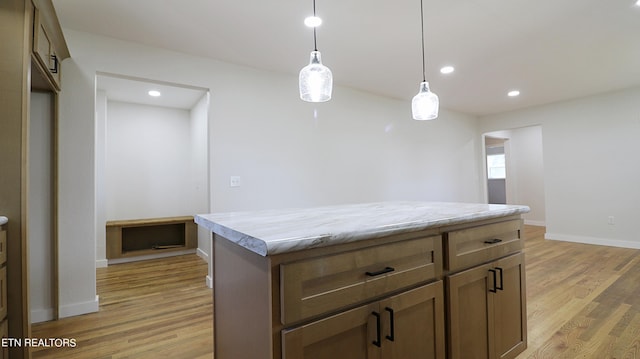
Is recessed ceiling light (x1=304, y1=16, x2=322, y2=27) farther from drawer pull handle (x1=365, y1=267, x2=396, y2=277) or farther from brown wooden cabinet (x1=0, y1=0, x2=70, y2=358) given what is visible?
drawer pull handle (x1=365, y1=267, x2=396, y2=277)

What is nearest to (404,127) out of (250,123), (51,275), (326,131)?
(326,131)

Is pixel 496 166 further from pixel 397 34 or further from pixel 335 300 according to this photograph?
pixel 335 300

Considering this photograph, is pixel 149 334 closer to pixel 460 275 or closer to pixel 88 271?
pixel 88 271

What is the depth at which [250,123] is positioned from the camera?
3.48m

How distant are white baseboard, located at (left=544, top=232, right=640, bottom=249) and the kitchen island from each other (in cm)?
470

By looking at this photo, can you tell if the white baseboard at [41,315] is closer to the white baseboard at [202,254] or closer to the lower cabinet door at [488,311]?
the white baseboard at [202,254]

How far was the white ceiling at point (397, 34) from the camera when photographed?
7.76 ft

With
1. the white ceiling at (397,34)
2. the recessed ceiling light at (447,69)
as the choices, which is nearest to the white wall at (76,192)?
the white ceiling at (397,34)

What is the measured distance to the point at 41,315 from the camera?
8.05 ft

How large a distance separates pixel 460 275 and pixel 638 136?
533cm

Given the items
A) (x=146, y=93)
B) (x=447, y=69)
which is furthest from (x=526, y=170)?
(x=146, y=93)

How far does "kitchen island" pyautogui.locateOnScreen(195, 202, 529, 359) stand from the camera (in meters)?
0.91

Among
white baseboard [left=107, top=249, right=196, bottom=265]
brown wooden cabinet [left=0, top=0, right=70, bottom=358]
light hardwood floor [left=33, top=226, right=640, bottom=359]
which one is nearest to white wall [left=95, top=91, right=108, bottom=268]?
white baseboard [left=107, top=249, right=196, bottom=265]

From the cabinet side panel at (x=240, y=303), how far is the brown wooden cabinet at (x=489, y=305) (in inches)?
33.5
